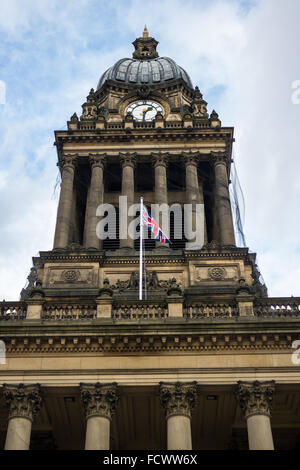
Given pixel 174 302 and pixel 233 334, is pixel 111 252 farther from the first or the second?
pixel 233 334

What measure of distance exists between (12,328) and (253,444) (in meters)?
9.04

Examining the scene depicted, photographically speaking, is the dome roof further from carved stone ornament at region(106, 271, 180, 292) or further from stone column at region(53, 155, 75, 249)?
carved stone ornament at region(106, 271, 180, 292)

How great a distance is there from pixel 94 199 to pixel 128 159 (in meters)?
3.48

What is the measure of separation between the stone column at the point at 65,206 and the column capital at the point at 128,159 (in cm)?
280

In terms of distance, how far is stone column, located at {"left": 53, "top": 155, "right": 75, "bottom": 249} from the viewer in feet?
111

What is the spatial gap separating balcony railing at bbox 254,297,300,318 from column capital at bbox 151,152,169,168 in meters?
13.5

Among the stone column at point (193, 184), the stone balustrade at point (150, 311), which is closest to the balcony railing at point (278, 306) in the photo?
the stone balustrade at point (150, 311)

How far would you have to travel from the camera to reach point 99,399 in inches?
876

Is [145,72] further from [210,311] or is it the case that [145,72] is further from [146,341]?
[146,341]

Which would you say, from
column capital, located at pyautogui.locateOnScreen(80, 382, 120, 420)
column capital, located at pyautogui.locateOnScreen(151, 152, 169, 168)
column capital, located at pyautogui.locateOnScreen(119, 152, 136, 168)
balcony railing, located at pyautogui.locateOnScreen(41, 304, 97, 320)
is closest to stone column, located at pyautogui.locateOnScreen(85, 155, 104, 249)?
column capital, located at pyautogui.locateOnScreen(119, 152, 136, 168)

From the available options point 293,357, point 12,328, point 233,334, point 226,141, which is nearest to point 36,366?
point 12,328

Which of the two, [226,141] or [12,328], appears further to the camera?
[226,141]

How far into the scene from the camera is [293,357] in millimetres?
23094

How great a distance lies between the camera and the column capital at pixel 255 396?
22.0 m
